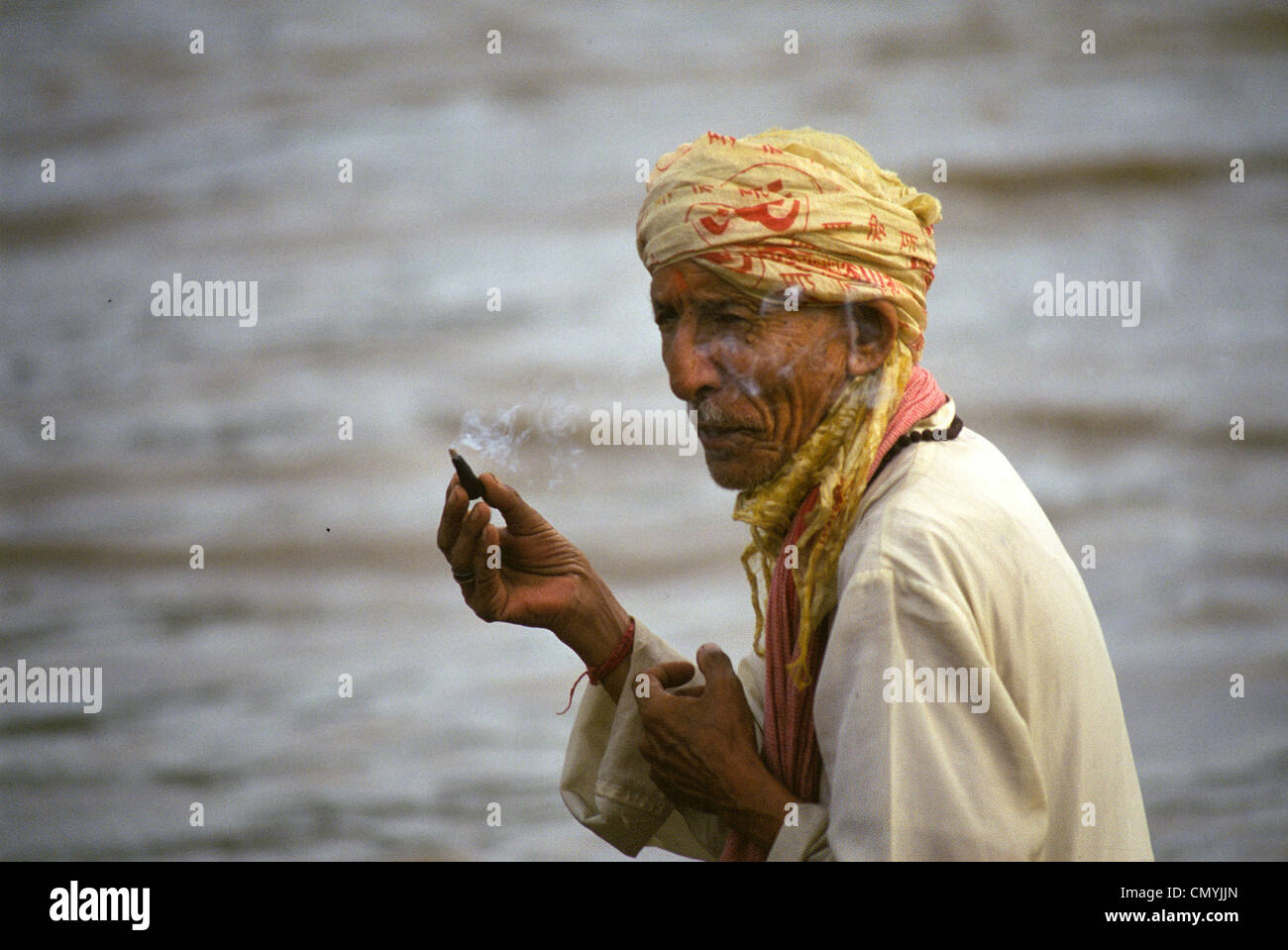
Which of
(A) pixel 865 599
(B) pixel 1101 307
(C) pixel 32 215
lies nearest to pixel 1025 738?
(A) pixel 865 599

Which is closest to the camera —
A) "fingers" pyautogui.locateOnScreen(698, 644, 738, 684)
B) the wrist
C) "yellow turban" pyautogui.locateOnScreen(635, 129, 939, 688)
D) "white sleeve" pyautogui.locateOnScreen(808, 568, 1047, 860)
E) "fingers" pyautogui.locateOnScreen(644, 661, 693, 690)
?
"white sleeve" pyautogui.locateOnScreen(808, 568, 1047, 860)

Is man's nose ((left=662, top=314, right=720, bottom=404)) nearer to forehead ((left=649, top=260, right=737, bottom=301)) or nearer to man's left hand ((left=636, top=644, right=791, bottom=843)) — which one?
forehead ((left=649, top=260, right=737, bottom=301))

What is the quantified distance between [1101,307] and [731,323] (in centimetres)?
103

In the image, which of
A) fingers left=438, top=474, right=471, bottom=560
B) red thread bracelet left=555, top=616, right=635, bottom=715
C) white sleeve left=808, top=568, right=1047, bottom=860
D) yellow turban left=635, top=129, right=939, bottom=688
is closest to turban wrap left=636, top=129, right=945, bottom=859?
yellow turban left=635, top=129, right=939, bottom=688

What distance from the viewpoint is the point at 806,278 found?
2.03 m

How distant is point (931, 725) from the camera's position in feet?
6.02

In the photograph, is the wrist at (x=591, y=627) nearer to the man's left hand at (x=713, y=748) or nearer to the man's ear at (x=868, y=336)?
the man's left hand at (x=713, y=748)

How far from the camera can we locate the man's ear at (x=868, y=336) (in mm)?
2084

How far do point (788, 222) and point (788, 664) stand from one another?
624mm

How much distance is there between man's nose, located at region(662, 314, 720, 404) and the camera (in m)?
2.09

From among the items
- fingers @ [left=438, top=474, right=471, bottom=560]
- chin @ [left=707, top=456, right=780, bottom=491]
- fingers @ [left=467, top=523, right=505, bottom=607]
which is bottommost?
fingers @ [left=467, top=523, right=505, bottom=607]

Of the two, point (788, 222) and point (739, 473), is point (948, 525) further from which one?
point (788, 222)

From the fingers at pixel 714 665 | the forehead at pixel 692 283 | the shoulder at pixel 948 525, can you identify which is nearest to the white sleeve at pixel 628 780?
the fingers at pixel 714 665
